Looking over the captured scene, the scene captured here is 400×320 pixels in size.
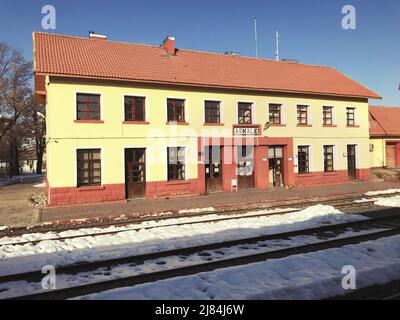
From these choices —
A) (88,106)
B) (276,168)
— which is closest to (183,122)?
(88,106)

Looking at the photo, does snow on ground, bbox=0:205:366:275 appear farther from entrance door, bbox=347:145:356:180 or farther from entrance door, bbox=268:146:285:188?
entrance door, bbox=347:145:356:180

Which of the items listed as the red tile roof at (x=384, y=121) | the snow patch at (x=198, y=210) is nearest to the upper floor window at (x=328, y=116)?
the red tile roof at (x=384, y=121)

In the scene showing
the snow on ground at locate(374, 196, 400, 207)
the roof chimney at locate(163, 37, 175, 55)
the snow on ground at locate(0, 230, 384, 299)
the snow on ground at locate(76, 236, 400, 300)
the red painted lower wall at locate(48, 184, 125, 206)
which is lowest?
the snow on ground at locate(0, 230, 384, 299)

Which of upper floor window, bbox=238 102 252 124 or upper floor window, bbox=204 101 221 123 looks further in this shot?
upper floor window, bbox=238 102 252 124

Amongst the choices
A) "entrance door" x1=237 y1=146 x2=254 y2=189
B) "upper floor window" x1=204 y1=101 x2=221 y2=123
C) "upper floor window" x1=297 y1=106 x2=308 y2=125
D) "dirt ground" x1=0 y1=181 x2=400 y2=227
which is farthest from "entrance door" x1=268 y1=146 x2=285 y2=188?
"upper floor window" x1=204 y1=101 x2=221 y2=123

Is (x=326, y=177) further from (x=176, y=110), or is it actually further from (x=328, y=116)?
(x=176, y=110)

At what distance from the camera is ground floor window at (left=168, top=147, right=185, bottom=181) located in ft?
62.5

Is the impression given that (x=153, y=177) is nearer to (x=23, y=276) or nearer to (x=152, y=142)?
(x=152, y=142)

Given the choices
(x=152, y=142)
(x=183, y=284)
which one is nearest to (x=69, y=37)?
(x=152, y=142)

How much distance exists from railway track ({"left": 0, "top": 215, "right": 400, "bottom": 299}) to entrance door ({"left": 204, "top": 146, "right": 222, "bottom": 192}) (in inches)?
427

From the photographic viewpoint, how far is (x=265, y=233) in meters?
9.33

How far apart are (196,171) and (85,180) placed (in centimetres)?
633

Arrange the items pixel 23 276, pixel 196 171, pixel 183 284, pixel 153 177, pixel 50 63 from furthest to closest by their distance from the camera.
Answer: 1. pixel 196 171
2. pixel 153 177
3. pixel 50 63
4. pixel 23 276
5. pixel 183 284

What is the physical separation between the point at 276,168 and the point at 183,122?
770 cm
